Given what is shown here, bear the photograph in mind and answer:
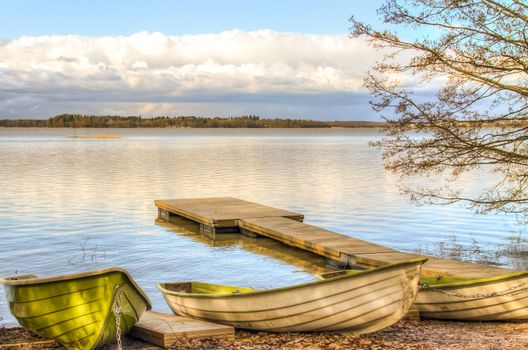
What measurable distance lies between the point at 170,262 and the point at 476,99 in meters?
7.71

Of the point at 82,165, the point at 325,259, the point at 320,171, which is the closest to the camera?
the point at 325,259

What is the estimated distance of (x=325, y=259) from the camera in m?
16.1

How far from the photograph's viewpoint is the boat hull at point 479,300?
10.1 m

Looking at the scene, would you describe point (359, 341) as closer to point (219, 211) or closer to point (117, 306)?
point (117, 306)

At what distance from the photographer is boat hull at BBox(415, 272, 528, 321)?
10.1 m

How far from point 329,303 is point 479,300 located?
2744 mm

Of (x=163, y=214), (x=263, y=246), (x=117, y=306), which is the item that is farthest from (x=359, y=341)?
(x=163, y=214)

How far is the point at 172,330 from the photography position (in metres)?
8.77

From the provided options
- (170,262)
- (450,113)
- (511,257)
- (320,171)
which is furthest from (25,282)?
(320,171)

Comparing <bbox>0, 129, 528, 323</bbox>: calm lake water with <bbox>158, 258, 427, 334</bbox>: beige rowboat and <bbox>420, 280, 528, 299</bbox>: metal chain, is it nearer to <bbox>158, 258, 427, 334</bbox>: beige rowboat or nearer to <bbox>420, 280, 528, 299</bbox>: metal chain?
<bbox>158, 258, 427, 334</bbox>: beige rowboat

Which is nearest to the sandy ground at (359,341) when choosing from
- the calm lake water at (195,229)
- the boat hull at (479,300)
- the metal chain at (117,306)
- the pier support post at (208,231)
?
the boat hull at (479,300)

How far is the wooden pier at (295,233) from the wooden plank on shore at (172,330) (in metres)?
4.69

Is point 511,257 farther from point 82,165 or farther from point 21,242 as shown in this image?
point 82,165

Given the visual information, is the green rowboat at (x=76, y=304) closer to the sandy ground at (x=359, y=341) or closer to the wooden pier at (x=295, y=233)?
the sandy ground at (x=359, y=341)
